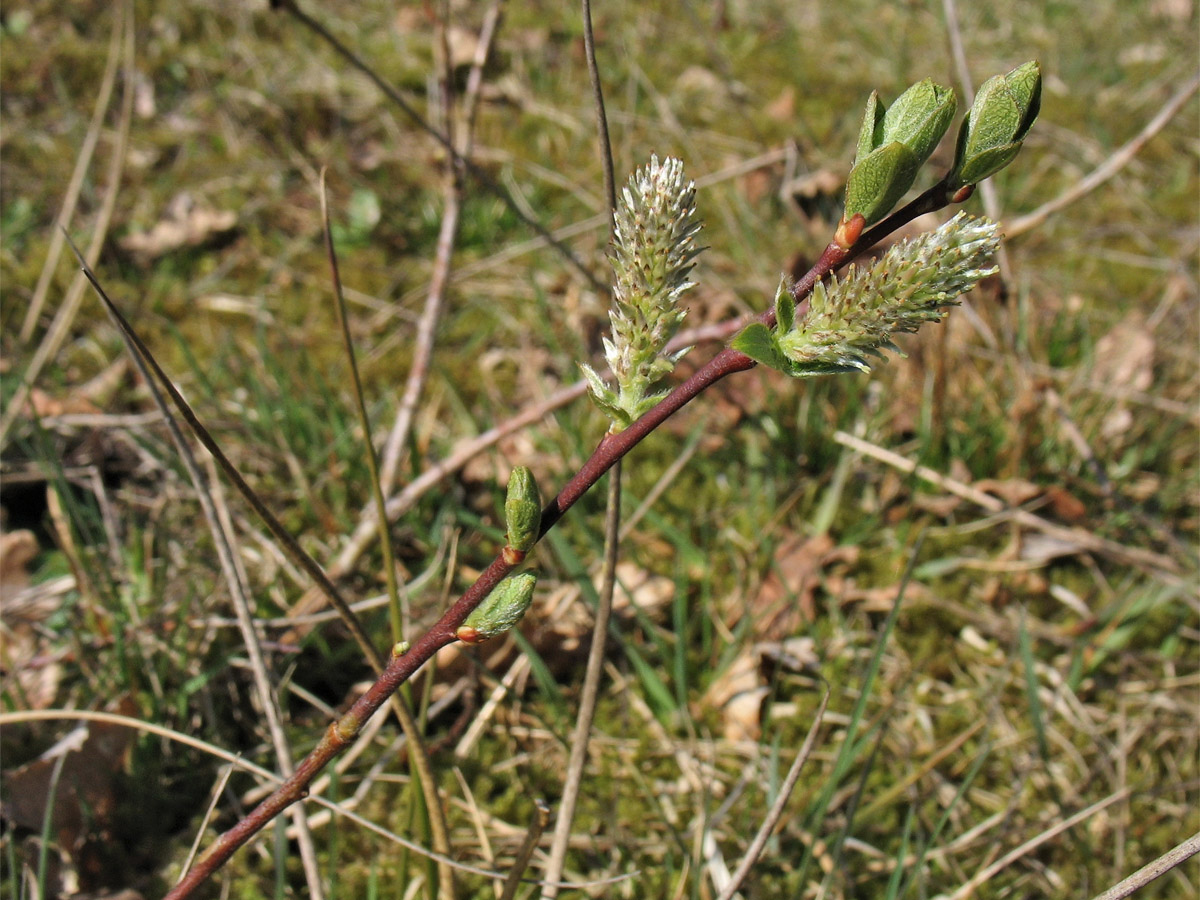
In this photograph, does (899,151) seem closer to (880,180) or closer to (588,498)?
(880,180)

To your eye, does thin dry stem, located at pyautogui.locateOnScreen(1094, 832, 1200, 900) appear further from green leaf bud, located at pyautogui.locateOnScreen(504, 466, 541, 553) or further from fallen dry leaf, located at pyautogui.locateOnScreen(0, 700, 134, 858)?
fallen dry leaf, located at pyautogui.locateOnScreen(0, 700, 134, 858)

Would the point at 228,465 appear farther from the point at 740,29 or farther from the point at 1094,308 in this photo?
the point at 740,29

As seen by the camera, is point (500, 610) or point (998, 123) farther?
point (500, 610)

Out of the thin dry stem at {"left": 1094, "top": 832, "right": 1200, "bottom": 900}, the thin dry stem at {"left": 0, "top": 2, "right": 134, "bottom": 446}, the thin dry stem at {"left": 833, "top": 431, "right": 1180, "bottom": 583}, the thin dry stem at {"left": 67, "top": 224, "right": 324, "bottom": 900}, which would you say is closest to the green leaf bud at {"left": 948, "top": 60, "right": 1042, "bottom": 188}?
the thin dry stem at {"left": 1094, "top": 832, "right": 1200, "bottom": 900}

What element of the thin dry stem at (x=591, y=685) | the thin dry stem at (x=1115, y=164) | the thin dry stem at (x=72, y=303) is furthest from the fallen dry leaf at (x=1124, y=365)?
the thin dry stem at (x=72, y=303)

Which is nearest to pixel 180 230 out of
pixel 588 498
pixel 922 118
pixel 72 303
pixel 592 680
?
pixel 72 303

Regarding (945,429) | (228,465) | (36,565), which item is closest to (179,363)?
(36,565)

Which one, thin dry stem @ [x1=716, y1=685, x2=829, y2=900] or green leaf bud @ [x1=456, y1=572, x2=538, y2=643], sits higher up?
green leaf bud @ [x1=456, y1=572, x2=538, y2=643]
